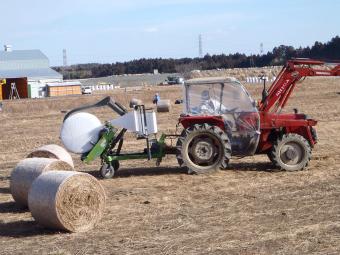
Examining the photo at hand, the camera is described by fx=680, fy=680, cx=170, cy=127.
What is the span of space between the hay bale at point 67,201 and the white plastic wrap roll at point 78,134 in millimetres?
4359

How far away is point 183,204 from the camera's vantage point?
11.1m

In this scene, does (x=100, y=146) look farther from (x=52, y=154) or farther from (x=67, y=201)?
(x=67, y=201)

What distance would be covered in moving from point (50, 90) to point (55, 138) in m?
45.1

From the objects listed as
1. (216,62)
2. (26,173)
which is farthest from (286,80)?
(216,62)

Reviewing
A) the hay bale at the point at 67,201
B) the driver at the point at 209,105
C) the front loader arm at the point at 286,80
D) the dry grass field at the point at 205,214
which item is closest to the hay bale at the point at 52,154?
the dry grass field at the point at 205,214

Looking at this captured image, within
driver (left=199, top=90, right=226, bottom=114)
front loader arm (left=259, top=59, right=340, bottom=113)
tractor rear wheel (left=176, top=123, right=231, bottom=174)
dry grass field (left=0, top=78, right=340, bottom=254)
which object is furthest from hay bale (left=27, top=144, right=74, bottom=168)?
front loader arm (left=259, top=59, right=340, bottom=113)

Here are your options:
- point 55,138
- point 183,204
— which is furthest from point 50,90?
point 183,204

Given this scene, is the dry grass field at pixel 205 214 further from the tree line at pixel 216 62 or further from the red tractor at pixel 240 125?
the tree line at pixel 216 62

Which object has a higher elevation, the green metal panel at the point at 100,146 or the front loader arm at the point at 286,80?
the front loader arm at the point at 286,80

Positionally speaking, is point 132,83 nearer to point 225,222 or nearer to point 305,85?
point 305,85

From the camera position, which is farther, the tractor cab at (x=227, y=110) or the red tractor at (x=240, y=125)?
the tractor cab at (x=227, y=110)

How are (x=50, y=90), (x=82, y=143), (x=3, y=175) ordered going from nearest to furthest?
(x=82, y=143), (x=3, y=175), (x=50, y=90)

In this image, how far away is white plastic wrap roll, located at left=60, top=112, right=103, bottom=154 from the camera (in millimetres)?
13961

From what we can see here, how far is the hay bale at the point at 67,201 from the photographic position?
29.8 feet
